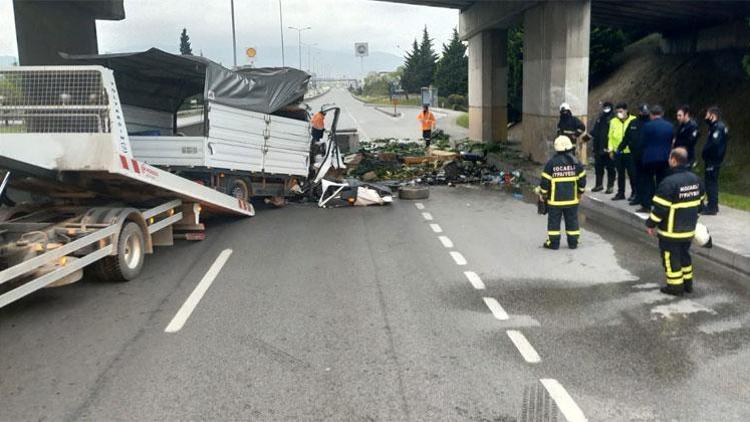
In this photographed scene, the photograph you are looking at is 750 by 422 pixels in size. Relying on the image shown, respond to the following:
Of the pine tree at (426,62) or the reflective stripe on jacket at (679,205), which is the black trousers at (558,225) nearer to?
the reflective stripe on jacket at (679,205)

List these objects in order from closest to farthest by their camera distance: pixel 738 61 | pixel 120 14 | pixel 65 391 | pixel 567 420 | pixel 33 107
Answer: pixel 567 420 < pixel 65 391 < pixel 33 107 < pixel 120 14 < pixel 738 61

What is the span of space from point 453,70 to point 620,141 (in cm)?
5597

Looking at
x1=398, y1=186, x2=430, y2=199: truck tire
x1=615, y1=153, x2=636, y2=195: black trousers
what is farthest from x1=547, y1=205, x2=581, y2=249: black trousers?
x1=398, y1=186, x2=430, y2=199: truck tire

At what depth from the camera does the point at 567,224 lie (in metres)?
9.95

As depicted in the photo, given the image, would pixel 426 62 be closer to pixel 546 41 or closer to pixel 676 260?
pixel 546 41

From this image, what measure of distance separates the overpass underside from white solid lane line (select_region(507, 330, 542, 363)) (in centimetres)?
1350

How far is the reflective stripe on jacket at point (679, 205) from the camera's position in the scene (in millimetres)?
7391

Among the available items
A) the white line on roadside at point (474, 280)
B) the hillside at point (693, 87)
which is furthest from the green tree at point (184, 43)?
the white line on roadside at point (474, 280)

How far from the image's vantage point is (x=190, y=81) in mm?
13773

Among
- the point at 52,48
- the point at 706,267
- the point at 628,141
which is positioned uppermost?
the point at 52,48

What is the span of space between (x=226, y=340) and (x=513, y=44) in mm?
29653

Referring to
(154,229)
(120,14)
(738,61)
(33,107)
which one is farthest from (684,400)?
(738,61)

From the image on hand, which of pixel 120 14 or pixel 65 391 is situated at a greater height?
pixel 120 14

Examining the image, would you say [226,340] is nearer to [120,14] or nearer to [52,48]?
[52,48]
